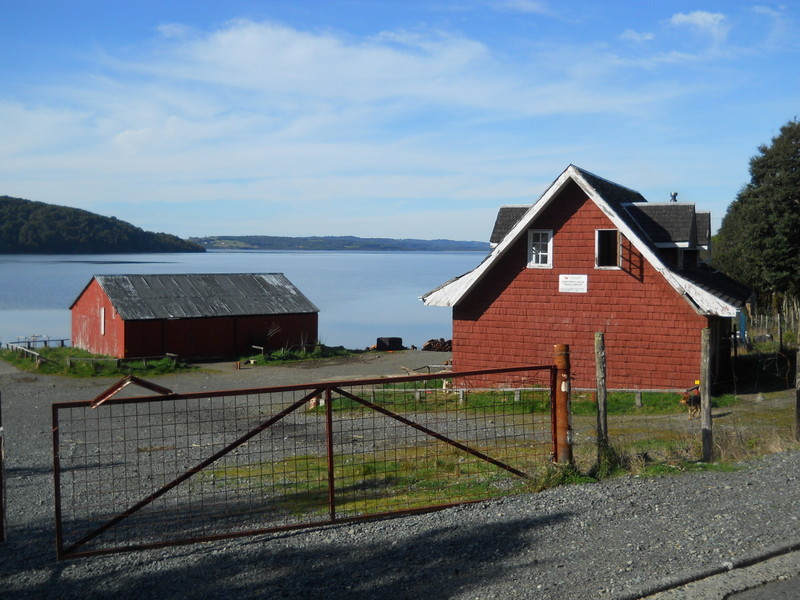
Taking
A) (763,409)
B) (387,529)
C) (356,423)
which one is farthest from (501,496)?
(763,409)

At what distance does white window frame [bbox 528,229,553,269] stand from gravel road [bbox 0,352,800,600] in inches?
546

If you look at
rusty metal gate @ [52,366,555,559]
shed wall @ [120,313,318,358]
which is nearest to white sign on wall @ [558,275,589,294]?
rusty metal gate @ [52,366,555,559]

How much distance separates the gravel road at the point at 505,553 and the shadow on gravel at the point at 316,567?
0.02 meters

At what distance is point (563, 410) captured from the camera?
9266 mm

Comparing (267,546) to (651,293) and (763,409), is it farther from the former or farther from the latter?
(651,293)

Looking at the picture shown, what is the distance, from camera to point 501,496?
9.01 meters

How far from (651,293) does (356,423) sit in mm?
8970

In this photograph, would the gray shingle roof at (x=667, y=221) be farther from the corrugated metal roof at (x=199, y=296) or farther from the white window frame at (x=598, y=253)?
the corrugated metal roof at (x=199, y=296)

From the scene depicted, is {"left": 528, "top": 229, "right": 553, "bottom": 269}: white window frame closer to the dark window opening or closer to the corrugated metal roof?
the dark window opening

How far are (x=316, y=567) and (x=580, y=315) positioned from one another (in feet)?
55.5

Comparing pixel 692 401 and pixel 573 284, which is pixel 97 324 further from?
pixel 692 401

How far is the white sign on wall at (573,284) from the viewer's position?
22.6 m

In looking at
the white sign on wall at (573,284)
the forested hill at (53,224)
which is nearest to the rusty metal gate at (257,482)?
the white sign on wall at (573,284)

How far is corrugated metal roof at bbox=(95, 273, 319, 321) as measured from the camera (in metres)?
37.2
